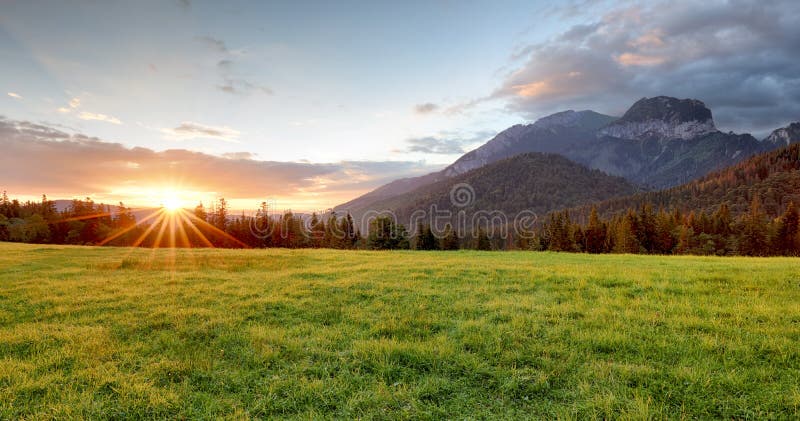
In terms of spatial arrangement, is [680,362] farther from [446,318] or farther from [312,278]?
[312,278]

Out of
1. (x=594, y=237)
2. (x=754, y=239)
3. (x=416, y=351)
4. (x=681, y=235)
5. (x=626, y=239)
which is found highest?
(x=416, y=351)

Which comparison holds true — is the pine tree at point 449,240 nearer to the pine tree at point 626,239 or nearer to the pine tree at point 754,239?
the pine tree at point 626,239

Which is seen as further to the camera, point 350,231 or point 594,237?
point 350,231

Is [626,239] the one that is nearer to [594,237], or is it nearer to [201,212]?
[594,237]

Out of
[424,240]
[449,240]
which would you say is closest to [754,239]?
[449,240]

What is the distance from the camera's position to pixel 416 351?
26.2 feet

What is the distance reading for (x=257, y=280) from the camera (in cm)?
1703

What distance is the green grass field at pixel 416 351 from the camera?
240 inches

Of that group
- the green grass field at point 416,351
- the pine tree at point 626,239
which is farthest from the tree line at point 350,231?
the green grass field at point 416,351

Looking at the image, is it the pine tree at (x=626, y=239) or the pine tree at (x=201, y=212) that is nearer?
the pine tree at (x=626, y=239)

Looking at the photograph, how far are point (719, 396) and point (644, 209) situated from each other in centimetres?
9422

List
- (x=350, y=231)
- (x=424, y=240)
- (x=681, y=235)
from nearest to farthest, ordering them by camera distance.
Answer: (x=681, y=235)
(x=424, y=240)
(x=350, y=231)

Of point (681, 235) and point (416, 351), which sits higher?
point (416, 351)

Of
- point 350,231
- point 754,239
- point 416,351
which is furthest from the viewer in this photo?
point 350,231
